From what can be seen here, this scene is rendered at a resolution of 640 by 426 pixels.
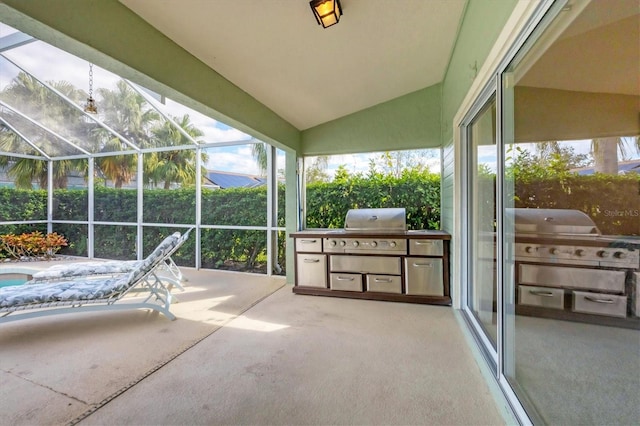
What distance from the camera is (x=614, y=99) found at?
144 centimetres

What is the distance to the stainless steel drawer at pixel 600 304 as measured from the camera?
1559 millimetres

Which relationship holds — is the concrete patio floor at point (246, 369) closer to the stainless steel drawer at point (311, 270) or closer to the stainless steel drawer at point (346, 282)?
the stainless steel drawer at point (346, 282)

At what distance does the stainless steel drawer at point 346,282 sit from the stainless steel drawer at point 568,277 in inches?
84.8

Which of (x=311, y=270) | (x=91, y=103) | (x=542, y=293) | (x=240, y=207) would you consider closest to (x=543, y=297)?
(x=542, y=293)

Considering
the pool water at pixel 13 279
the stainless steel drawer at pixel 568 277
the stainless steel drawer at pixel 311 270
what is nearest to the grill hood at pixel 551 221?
the stainless steel drawer at pixel 568 277

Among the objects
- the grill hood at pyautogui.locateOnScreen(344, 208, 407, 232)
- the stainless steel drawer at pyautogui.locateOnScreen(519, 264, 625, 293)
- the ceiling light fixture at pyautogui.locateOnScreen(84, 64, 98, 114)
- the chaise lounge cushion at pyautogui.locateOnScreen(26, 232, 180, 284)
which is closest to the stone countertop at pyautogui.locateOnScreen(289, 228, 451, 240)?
the grill hood at pyautogui.locateOnScreen(344, 208, 407, 232)

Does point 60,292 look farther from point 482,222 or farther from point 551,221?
point 551,221

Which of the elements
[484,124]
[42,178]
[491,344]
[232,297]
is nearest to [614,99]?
[484,124]

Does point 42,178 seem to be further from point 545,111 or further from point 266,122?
point 545,111

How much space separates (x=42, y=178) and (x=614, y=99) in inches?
399

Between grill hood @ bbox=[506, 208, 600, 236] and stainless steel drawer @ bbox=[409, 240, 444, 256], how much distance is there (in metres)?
1.70

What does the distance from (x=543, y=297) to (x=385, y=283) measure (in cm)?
193

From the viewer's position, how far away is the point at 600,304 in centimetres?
168

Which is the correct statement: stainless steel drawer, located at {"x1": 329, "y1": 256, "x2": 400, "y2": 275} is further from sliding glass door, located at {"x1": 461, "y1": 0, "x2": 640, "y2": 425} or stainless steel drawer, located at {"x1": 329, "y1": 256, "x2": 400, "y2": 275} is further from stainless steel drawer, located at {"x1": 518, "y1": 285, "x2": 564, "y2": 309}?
stainless steel drawer, located at {"x1": 518, "y1": 285, "x2": 564, "y2": 309}
